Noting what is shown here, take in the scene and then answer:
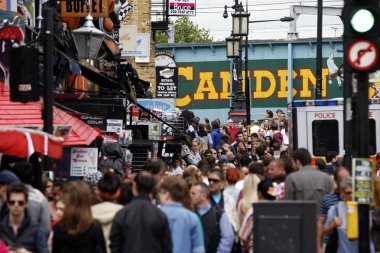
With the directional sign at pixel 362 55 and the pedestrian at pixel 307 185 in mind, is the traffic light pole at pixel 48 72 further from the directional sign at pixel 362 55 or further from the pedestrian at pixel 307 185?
the directional sign at pixel 362 55

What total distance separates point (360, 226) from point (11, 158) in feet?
23.0

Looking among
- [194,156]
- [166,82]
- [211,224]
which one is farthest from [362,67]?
[166,82]

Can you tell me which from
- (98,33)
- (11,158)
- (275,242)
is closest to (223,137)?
(98,33)

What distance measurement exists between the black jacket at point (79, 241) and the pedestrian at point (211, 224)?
2662 millimetres

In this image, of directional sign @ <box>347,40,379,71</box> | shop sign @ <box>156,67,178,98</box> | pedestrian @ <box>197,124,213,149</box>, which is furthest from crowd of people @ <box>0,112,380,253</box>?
shop sign @ <box>156,67,178,98</box>

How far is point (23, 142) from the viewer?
16078 mm

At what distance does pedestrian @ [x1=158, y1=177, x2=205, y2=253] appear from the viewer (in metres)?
12.7

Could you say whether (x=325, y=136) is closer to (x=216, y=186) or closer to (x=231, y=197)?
(x=231, y=197)

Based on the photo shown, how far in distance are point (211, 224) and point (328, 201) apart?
178 cm

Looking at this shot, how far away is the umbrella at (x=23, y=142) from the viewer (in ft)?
52.6

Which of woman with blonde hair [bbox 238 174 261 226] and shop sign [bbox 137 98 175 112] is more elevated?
shop sign [bbox 137 98 175 112]

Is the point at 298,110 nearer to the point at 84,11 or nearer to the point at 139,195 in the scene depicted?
the point at 84,11

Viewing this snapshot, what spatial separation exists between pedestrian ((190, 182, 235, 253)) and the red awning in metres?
4.74

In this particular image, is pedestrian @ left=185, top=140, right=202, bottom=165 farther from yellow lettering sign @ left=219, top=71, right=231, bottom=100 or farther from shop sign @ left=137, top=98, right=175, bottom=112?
yellow lettering sign @ left=219, top=71, right=231, bottom=100
